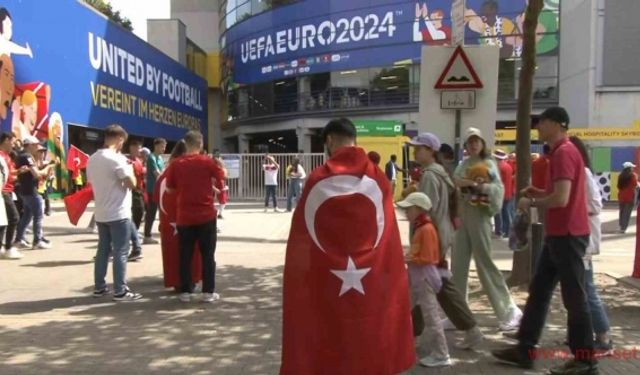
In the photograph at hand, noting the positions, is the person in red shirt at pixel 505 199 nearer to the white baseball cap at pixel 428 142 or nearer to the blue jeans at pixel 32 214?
the white baseball cap at pixel 428 142

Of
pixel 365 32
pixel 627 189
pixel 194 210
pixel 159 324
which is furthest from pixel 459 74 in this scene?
pixel 365 32

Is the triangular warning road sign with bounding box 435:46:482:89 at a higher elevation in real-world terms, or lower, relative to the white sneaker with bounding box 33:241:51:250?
higher

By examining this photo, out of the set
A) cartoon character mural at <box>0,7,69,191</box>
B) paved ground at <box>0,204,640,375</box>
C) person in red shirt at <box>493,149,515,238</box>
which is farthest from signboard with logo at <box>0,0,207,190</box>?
person in red shirt at <box>493,149,515,238</box>

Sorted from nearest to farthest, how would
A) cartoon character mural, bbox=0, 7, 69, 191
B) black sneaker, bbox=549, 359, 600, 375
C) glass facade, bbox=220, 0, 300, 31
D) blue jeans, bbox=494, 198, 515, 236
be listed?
black sneaker, bbox=549, 359, 600, 375
blue jeans, bbox=494, 198, 515, 236
cartoon character mural, bbox=0, 7, 69, 191
glass facade, bbox=220, 0, 300, 31

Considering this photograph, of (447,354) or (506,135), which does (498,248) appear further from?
(506,135)

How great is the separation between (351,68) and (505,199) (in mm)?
23497

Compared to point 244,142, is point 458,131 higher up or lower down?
lower down

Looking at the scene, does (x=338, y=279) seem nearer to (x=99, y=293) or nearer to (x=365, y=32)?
(x=99, y=293)

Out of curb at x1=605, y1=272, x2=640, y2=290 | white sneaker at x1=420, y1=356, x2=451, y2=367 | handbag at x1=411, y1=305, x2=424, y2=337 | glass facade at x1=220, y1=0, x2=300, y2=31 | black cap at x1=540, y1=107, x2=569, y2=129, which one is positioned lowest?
curb at x1=605, y1=272, x2=640, y2=290

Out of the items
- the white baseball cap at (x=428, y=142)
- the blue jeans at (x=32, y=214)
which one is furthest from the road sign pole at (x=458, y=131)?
the blue jeans at (x=32, y=214)

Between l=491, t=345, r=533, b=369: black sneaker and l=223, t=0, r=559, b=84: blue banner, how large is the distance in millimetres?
27918

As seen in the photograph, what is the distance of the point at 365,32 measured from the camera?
3419 cm

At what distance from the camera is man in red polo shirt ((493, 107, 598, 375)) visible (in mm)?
4434

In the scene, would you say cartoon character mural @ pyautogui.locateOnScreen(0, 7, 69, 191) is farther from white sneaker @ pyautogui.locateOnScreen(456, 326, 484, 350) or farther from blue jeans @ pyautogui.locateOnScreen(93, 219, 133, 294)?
white sneaker @ pyautogui.locateOnScreen(456, 326, 484, 350)
